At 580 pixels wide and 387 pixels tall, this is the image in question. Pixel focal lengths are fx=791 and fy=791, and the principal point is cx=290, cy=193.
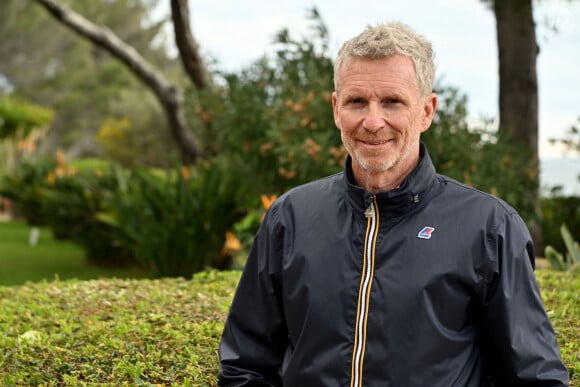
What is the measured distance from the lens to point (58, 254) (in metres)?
13.8

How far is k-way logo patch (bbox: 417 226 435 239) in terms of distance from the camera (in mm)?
2236

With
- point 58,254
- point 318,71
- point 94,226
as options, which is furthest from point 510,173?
point 58,254

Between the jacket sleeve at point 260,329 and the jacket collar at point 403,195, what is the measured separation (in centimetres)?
30

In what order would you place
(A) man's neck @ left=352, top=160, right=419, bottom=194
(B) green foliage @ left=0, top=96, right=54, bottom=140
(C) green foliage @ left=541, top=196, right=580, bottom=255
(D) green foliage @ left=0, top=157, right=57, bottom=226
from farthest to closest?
(B) green foliage @ left=0, top=96, right=54, bottom=140
(D) green foliage @ left=0, top=157, right=57, bottom=226
(C) green foliage @ left=541, top=196, right=580, bottom=255
(A) man's neck @ left=352, top=160, right=419, bottom=194

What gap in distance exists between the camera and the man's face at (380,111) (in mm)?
2232

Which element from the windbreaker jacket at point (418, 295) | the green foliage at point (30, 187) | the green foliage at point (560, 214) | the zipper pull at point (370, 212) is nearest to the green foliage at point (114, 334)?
the windbreaker jacket at point (418, 295)

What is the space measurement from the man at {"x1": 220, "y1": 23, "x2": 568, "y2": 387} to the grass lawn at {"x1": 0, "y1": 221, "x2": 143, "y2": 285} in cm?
704

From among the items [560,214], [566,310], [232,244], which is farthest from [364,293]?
[560,214]

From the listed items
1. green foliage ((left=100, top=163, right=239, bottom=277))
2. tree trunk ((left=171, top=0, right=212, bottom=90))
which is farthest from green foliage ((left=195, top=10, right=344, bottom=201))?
tree trunk ((left=171, top=0, right=212, bottom=90))

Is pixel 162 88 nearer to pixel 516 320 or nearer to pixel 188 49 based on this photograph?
Result: pixel 188 49

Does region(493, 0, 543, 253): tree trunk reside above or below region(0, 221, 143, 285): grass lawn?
above

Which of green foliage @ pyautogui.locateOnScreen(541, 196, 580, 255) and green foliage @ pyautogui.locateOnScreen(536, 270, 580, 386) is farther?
green foliage @ pyautogui.locateOnScreen(541, 196, 580, 255)

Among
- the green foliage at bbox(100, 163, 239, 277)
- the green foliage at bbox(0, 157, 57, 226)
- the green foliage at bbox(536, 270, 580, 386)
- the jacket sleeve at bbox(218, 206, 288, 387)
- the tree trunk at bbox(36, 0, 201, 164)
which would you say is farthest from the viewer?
the green foliage at bbox(0, 157, 57, 226)

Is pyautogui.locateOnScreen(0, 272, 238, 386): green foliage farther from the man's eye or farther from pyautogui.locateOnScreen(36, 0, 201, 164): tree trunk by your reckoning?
pyautogui.locateOnScreen(36, 0, 201, 164): tree trunk
